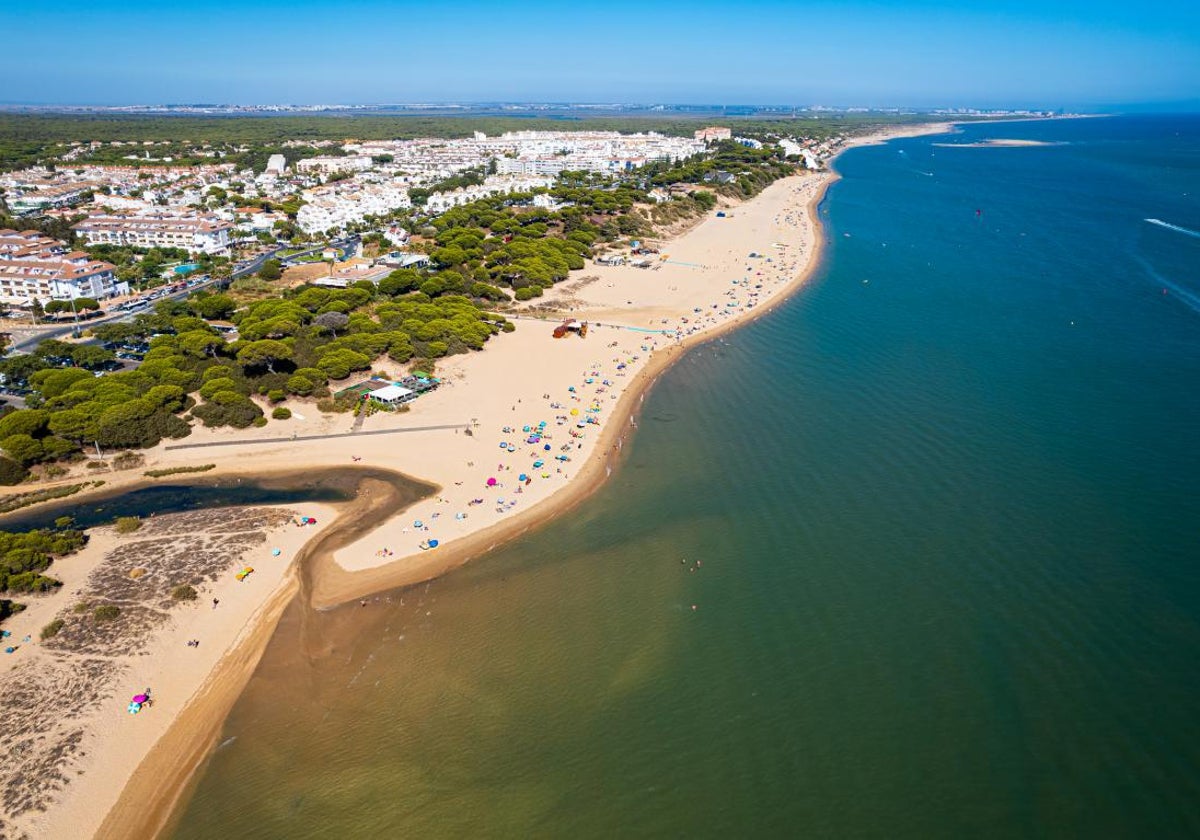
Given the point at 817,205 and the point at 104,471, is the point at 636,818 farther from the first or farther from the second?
the point at 817,205

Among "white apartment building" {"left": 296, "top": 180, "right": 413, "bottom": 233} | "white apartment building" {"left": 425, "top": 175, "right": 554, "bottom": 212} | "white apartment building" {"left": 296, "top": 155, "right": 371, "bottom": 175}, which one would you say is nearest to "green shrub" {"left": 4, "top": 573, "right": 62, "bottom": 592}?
"white apartment building" {"left": 296, "top": 180, "right": 413, "bottom": 233}

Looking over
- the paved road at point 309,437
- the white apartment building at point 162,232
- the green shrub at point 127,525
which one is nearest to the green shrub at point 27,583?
the green shrub at point 127,525

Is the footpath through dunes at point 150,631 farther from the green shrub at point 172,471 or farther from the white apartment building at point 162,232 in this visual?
the white apartment building at point 162,232

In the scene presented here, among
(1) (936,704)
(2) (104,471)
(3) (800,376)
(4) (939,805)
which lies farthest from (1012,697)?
(2) (104,471)

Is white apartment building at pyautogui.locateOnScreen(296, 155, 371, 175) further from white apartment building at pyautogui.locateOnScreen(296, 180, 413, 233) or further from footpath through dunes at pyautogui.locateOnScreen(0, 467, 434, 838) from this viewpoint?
footpath through dunes at pyautogui.locateOnScreen(0, 467, 434, 838)

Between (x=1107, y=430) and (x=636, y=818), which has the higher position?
(x=1107, y=430)

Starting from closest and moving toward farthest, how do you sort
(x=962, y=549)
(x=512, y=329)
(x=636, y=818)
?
(x=636, y=818), (x=962, y=549), (x=512, y=329)

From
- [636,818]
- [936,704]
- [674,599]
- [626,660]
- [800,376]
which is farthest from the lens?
[800,376]
